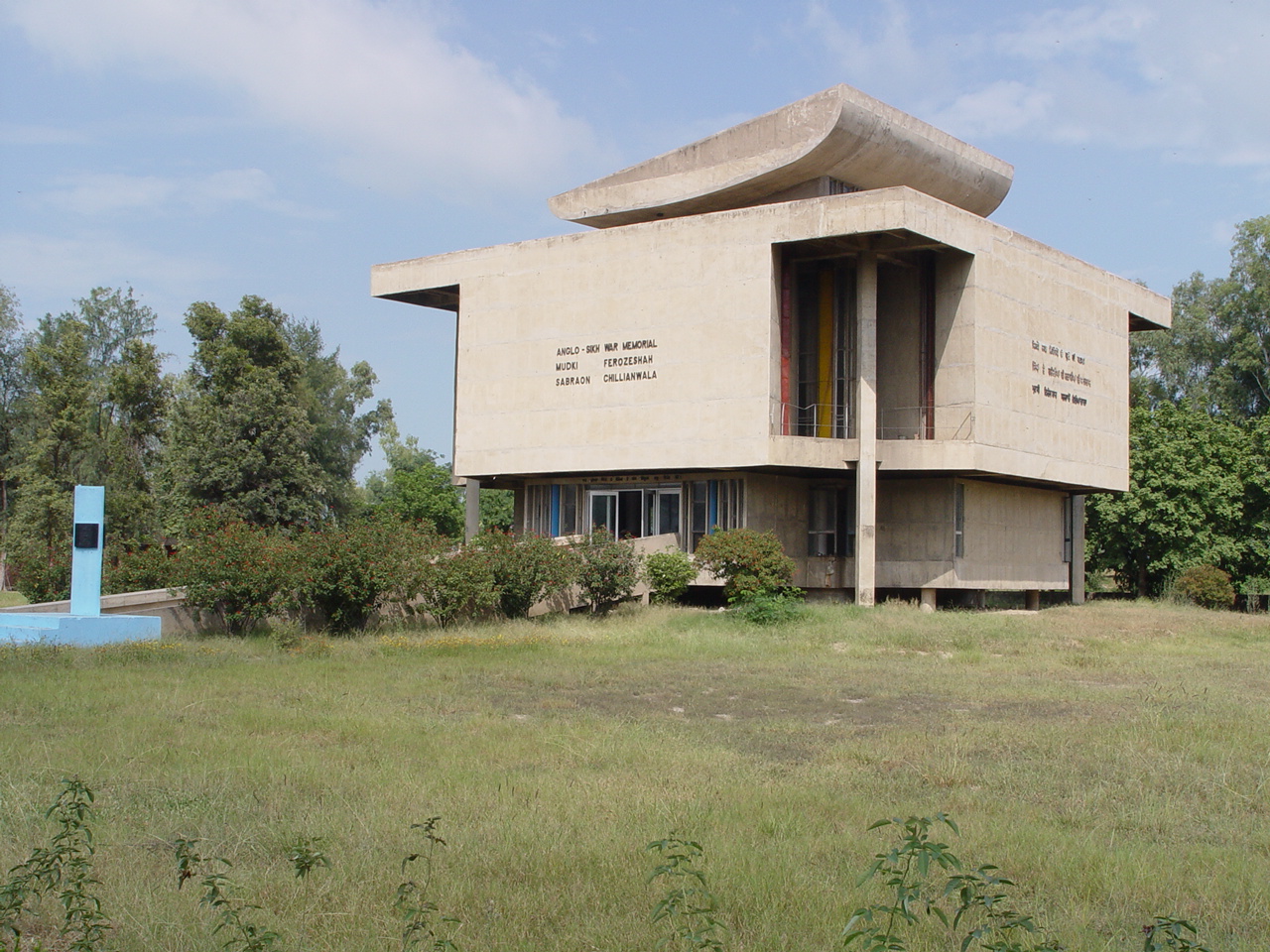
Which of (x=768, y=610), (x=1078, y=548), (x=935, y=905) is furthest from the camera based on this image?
(x=1078, y=548)

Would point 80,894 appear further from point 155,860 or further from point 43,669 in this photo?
point 43,669

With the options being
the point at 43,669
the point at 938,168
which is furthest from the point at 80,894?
the point at 938,168

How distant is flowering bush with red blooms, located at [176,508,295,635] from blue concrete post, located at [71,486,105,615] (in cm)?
180

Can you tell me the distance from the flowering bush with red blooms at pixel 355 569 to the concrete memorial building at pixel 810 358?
879 centimetres

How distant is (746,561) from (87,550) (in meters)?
13.7

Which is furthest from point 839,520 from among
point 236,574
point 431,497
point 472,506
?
point 431,497

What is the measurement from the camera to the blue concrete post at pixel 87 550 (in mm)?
20844

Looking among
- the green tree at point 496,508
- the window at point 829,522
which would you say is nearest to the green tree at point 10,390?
the green tree at point 496,508

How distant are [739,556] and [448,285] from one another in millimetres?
13395

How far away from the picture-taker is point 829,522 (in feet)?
→ 108

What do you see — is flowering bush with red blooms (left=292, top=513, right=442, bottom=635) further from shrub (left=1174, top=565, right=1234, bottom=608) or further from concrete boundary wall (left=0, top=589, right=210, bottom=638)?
shrub (left=1174, top=565, right=1234, bottom=608)

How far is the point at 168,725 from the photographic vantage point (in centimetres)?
1201

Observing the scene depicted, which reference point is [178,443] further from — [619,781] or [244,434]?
[619,781]

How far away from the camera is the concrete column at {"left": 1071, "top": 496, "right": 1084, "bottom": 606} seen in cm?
3847
